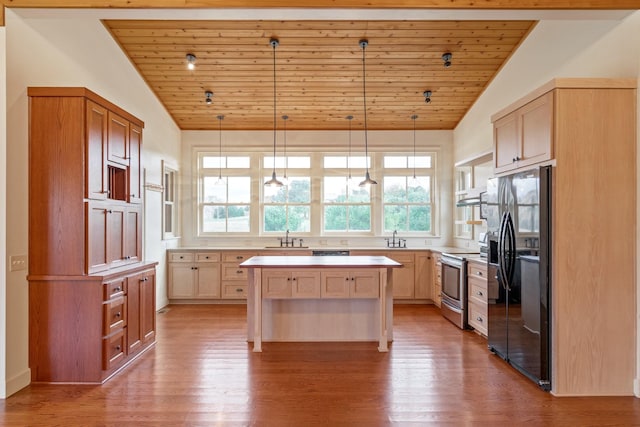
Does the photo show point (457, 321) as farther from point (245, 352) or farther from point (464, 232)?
point (245, 352)

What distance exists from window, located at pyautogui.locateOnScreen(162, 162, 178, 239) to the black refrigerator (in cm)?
468

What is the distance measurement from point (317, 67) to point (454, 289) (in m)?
3.43

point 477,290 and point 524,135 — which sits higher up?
point 524,135

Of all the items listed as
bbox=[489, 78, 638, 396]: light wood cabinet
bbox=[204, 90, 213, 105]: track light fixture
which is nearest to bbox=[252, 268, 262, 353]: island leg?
bbox=[489, 78, 638, 396]: light wood cabinet

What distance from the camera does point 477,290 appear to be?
4.34m

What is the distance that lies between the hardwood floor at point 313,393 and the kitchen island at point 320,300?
0.17 m

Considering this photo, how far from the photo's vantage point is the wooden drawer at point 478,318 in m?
4.16

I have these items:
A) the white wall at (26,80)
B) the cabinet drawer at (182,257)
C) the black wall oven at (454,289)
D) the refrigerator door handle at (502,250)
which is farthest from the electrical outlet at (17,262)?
the black wall oven at (454,289)

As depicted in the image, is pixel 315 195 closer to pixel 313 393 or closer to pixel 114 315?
pixel 114 315

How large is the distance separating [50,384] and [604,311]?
14.5 ft

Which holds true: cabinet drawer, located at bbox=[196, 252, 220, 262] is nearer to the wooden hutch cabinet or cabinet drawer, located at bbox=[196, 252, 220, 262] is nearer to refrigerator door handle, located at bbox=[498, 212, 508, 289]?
the wooden hutch cabinet

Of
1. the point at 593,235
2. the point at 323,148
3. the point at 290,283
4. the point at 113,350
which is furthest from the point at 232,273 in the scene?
the point at 593,235

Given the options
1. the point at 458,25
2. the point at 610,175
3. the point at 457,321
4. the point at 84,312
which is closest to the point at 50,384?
the point at 84,312

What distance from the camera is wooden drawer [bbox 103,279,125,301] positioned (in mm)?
3143
